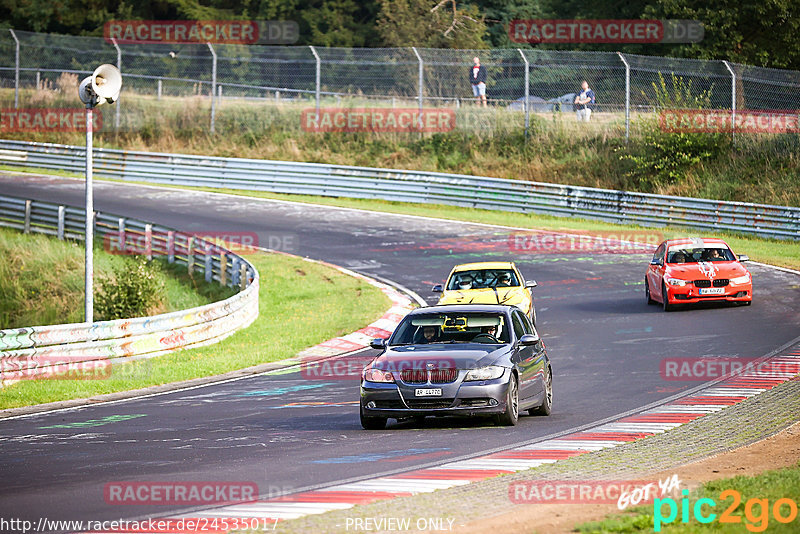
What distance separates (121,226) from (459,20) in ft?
120

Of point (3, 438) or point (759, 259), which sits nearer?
point (3, 438)

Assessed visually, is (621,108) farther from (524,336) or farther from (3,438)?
(3,438)

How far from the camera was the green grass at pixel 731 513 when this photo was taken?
6730 millimetres

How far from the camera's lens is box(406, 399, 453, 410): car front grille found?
471 inches

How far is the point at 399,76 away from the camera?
4278 cm

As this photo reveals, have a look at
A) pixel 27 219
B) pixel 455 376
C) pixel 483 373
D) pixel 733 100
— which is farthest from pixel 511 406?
→ pixel 733 100

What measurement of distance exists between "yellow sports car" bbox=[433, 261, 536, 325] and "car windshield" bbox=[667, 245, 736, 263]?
154 inches

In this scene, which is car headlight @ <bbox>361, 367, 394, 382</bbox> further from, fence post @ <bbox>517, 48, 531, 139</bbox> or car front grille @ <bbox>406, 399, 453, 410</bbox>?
fence post @ <bbox>517, 48, 531, 139</bbox>

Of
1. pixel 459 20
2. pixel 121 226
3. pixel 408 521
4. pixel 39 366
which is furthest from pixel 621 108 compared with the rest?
pixel 408 521

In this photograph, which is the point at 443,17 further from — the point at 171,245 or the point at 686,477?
the point at 686,477

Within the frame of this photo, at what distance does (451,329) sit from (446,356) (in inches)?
43.3

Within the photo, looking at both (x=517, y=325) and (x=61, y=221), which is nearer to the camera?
(x=517, y=325)

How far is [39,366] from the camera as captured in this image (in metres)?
16.7

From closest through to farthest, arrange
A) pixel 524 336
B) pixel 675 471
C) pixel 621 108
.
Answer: pixel 675 471
pixel 524 336
pixel 621 108
